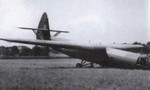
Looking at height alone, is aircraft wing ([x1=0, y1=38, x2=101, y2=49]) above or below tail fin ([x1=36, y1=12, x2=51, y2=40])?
below

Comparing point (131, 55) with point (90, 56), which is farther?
point (90, 56)

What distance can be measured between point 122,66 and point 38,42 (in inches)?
234

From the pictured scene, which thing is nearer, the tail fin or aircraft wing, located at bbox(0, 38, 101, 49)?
aircraft wing, located at bbox(0, 38, 101, 49)

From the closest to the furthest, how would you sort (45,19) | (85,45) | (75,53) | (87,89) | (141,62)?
1. (87,89)
2. (141,62)
3. (85,45)
4. (75,53)
5. (45,19)

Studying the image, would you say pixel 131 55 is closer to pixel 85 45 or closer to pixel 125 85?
pixel 85 45

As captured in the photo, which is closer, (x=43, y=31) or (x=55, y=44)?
(x=55, y=44)

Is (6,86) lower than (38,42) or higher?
lower

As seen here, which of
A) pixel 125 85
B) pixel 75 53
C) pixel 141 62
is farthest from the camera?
pixel 75 53

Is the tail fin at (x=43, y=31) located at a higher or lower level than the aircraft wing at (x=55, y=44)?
higher

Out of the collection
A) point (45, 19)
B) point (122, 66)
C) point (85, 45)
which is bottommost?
point (122, 66)

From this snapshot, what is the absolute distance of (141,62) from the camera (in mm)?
17531

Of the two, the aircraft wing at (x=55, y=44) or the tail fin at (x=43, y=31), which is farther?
the tail fin at (x=43, y=31)

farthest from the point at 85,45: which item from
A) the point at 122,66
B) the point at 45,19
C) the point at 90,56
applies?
the point at 45,19

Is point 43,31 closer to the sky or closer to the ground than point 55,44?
closer to the sky
